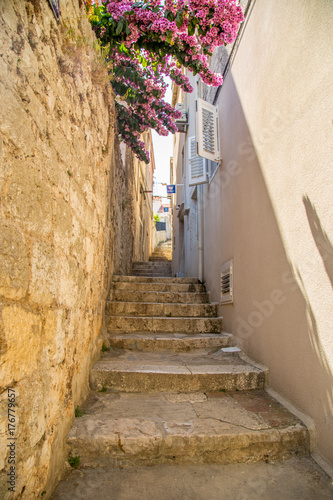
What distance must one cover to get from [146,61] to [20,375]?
3567 millimetres

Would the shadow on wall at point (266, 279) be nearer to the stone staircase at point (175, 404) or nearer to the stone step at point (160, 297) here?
the stone staircase at point (175, 404)

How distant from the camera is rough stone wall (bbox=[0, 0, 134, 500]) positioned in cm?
106

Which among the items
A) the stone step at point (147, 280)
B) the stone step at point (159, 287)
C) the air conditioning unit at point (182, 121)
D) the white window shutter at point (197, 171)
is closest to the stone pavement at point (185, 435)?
the stone step at point (159, 287)

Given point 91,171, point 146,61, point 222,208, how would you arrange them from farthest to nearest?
1. point 222,208
2. point 146,61
3. point 91,171

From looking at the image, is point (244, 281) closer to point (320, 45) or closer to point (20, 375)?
point (320, 45)

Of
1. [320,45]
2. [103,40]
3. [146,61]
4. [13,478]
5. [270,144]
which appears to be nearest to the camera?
[13,478]

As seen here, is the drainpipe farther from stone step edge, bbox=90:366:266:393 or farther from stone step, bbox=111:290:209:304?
stone step edge, bbox=90:366:266:393

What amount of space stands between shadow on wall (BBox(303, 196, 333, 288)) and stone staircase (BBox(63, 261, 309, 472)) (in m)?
1.01

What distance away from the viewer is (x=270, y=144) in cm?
246

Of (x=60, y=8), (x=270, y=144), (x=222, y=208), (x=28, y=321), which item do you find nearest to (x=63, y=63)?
(x=60, y=8)

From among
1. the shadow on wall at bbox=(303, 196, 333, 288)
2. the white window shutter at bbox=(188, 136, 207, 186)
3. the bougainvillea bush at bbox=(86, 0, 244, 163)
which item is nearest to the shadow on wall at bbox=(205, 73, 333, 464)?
the shadow on wall at bbox=(303, 196, 333, 288)

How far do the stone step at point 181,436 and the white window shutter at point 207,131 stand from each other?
3201mm

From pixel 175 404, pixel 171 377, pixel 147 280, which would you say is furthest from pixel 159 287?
pixel 175 404

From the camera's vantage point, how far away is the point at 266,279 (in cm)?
250
